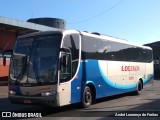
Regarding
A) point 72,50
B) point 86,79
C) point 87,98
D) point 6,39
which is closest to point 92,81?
point 86,79

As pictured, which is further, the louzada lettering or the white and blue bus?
the louzada lettering

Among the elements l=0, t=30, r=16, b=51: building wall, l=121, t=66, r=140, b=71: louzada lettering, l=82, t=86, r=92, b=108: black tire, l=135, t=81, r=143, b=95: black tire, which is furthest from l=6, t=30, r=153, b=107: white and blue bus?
l=0, t=30, r=16, b=51: building wall

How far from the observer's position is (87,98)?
1488cm

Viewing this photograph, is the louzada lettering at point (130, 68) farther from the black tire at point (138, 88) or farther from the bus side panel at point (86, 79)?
the bus side panel at point (86, 79)

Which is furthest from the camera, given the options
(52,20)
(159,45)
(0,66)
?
(159,45)

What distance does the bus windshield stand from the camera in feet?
41.5

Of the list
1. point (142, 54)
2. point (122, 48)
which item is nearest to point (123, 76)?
point (122, 48)

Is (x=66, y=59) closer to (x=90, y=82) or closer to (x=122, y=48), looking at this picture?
(x=90, y=82)

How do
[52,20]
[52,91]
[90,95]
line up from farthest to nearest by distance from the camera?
[52,20], [90,95], [52,91]

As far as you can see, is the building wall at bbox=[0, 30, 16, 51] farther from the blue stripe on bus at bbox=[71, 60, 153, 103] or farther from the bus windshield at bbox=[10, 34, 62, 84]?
the bus windshield at bbox=[10, 34, 62, 84]

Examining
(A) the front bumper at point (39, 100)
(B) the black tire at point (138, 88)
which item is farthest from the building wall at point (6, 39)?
(A) the front bumper at point (39, 100)

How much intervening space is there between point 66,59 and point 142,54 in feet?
35.7

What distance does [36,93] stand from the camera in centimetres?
1259

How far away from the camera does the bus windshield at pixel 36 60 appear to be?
41.5ft
